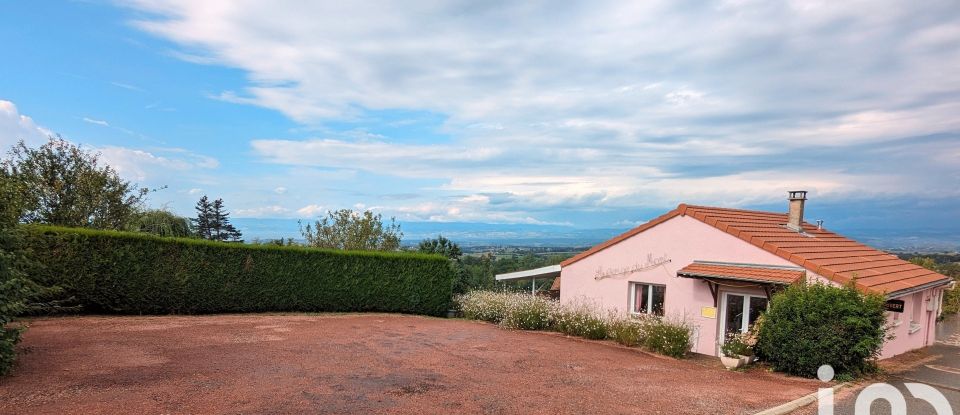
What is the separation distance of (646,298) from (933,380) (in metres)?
6.73

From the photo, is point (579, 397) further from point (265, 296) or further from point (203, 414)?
point (265, 296)

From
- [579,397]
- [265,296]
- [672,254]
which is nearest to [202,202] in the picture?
[265,296]

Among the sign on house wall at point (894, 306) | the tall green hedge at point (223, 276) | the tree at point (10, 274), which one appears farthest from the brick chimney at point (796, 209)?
the tree at point (10, 274)

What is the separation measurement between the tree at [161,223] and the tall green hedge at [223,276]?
203 inches

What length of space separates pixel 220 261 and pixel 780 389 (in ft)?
48.7

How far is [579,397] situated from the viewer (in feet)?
25.3

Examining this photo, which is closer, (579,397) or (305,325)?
(579,397)

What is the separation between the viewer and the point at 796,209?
1573 centimetres

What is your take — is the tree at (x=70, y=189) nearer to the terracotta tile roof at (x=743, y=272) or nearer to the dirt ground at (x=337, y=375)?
the dirt ground at (x=337, y=375)

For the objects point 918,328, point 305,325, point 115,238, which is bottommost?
point 305,325

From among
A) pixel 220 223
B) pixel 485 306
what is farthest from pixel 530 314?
pixel 220 223

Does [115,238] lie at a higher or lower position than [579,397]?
higher

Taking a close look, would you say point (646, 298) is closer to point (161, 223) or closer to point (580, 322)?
point (580, 322)

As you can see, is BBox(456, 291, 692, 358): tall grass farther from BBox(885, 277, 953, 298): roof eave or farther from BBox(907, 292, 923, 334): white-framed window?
BBox(907, 292, 923, 334): white-framed window
